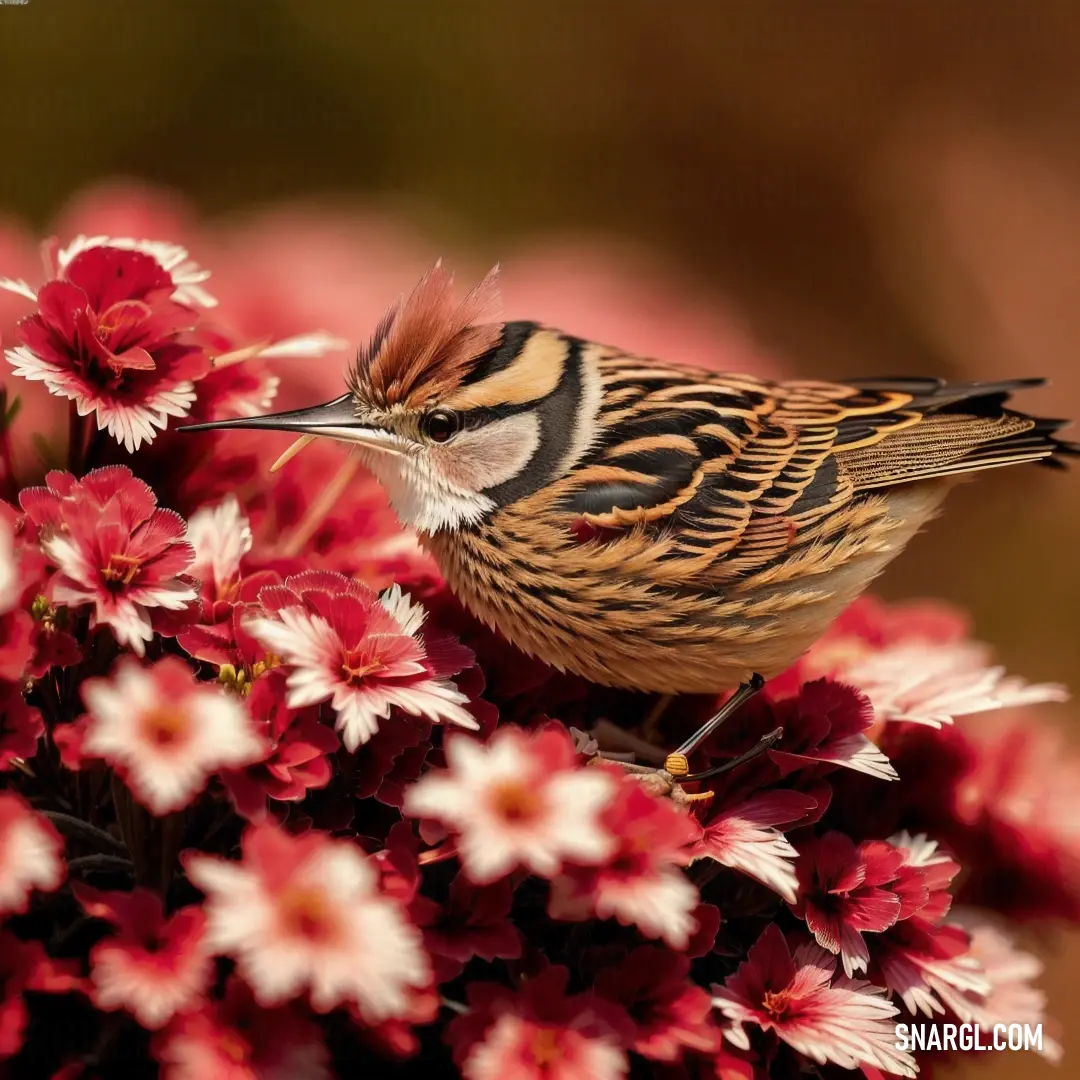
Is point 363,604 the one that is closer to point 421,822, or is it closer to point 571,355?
point 421,822

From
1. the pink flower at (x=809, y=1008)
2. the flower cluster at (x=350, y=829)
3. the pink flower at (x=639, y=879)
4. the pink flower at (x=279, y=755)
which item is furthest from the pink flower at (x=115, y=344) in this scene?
the pink flower at (x=809, y=1008)

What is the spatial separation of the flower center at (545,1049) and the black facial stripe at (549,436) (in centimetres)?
49

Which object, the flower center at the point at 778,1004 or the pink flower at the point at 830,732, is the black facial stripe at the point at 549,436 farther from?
the flower center at the point at 778,1004

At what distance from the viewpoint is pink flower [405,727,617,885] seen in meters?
0.74

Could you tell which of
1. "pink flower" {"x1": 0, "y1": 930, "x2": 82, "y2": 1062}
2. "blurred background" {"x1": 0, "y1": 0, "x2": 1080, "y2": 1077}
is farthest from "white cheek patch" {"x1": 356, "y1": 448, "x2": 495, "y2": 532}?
"blurred background" {"x1": 0, "y1": 0, "x2": 1080, "y2": 1077}

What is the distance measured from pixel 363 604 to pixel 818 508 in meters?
0.49

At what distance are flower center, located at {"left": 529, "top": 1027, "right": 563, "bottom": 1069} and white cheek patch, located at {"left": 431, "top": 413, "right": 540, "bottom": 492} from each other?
51cm

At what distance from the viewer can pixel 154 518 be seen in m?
0.87

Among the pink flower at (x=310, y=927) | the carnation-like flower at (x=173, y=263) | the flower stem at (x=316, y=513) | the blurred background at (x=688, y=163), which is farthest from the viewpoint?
the blurred background at (x=688, y=163)

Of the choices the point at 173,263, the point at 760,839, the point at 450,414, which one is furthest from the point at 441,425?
the point at 760,839

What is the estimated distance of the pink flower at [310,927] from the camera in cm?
70

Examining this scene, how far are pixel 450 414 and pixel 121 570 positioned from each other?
1.24 feet

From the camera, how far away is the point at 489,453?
115 cm

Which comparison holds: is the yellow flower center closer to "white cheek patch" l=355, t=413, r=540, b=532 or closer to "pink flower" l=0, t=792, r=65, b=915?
"pink flower" l=0, t=792, r=65, b=915
